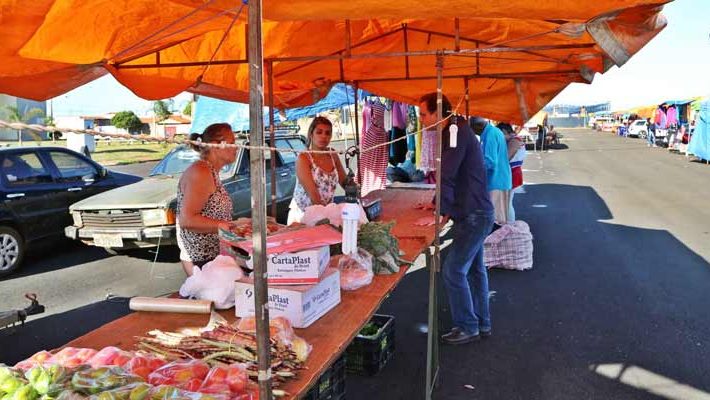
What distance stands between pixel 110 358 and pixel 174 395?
0.48m

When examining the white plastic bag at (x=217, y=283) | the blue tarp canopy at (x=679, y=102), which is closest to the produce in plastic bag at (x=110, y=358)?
the white plastic bag at (x=217, y=283)

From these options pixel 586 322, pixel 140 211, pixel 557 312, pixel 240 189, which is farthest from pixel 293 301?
pixel 240 189

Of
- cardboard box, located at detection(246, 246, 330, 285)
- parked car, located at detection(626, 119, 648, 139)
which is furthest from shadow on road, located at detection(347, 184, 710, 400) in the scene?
parked car, located at detection(626, 119, 648, 139)

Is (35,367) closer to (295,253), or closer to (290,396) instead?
(290,396)

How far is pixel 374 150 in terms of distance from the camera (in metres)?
9.28

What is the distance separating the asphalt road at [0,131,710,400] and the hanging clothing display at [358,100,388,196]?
271 centimetres

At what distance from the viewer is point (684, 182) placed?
1667cm

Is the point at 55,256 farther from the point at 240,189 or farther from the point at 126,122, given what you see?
the point at 126,122

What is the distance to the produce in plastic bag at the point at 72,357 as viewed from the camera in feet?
6.30

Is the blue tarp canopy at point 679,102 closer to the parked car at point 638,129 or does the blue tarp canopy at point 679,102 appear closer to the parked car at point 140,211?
the parked car at point 638,129

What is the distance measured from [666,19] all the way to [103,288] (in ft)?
21.7

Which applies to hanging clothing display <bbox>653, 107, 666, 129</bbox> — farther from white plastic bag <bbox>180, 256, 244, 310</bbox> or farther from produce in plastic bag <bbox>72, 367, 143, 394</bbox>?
produce in plastic bag <bbox>72, 367, 143, 394</bbox>

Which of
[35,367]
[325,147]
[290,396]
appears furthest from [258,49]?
[325,147]

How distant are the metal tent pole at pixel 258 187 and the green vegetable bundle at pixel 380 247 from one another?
5.40 ft
